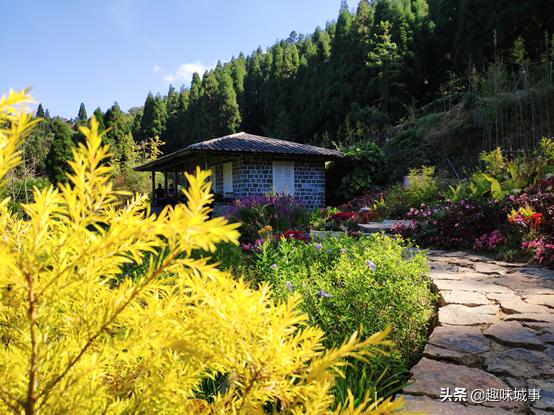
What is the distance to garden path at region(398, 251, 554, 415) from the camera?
5.20 ft

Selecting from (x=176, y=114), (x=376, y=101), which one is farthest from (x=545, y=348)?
(x=176, y=114)

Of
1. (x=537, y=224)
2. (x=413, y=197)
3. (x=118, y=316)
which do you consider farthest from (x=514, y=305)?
(x=413, y=197)

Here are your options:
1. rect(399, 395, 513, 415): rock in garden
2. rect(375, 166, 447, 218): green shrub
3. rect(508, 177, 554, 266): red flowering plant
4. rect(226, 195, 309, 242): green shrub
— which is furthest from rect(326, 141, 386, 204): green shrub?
rect(399, 395, 513, 415): rock in garden

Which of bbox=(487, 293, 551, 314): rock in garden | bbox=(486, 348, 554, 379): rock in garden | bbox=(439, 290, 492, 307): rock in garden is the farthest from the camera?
bbox=(439, 290, 492, 307): rock in garden

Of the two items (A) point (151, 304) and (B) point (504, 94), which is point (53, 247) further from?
(B) point (504, 94)

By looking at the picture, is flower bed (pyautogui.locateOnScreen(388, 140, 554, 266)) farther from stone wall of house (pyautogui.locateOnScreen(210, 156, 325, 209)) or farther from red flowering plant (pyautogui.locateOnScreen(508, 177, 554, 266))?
stone wall of house (pyautogui.locateOnScreen(210, 156, 325, 209))

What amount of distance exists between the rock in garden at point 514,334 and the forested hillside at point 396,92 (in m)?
3.08

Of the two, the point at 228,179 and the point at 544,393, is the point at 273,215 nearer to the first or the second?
the point at 544,393

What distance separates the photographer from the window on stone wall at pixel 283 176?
14.0 meters

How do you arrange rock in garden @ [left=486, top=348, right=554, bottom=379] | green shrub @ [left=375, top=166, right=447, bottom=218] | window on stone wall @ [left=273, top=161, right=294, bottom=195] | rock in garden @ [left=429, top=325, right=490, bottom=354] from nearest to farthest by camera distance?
rock in garden @ [left=486, top=348, right=554, bottom=379] → rock in garden @ [left=429, top=325, right=490, bottom=354] → green shrub @ [left=375, top=166, right=447, bottom=218] → window on stone wall @ [left=273, top=161, right=294, bottom=195]

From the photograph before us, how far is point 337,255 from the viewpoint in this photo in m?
3.79

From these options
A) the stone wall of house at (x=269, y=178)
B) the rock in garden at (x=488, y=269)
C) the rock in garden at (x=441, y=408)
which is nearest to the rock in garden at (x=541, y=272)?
the rock in garden at (x=488, y=269)

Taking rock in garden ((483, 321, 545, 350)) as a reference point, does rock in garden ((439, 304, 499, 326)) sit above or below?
above

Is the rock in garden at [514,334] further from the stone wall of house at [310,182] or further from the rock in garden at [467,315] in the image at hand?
the stone wall of house at [310,182]
